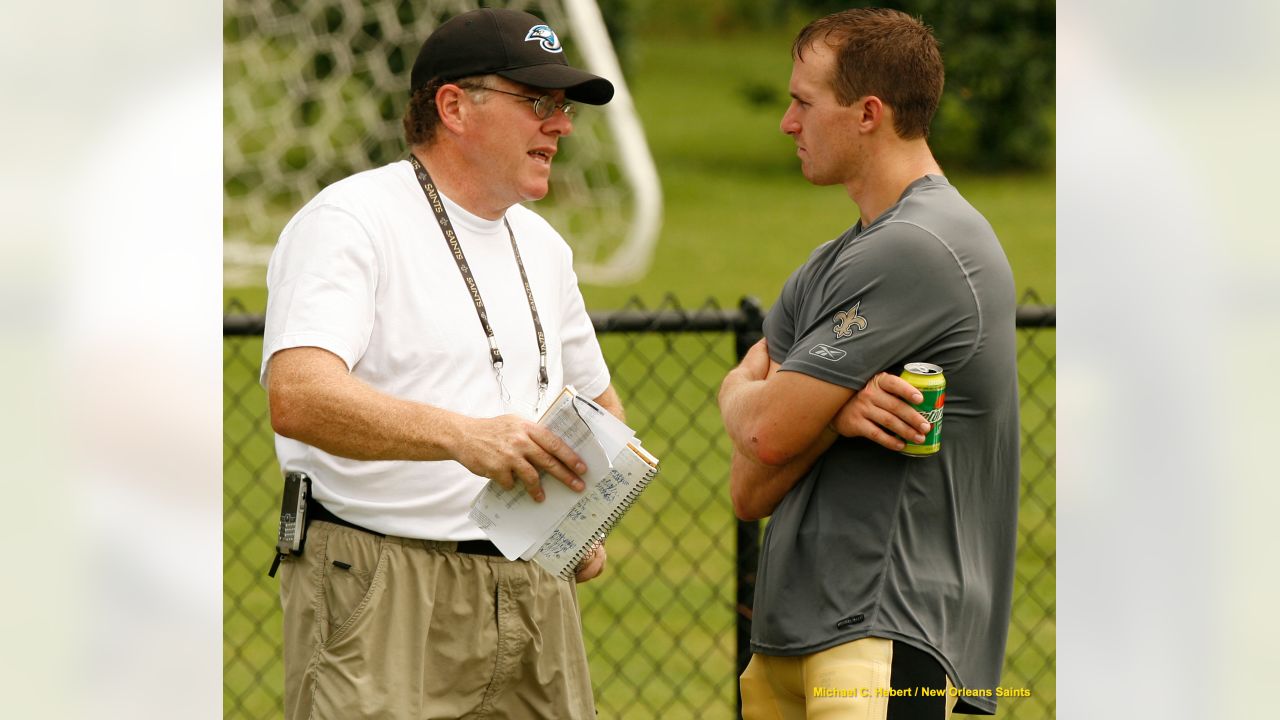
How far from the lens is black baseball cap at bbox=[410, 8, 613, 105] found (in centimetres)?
300

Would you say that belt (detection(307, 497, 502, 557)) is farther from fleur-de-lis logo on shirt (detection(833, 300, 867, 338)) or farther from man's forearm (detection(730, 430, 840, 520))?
fleur-de-lis logo on shirt (detection(833, 300, 867, 338))

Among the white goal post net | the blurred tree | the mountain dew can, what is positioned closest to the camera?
the mountain dew can

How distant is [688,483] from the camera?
816 cm

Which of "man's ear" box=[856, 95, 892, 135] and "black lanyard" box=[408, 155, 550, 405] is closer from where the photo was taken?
"man's ear" box=[856, 95, 892, 135]

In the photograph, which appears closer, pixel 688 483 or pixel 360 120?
pixel 688 483

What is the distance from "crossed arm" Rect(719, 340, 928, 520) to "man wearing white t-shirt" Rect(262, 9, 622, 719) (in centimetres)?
38

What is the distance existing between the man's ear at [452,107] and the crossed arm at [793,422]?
793 mm

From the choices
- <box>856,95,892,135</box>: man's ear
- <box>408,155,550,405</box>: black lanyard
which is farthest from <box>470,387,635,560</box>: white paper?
<box>856,95,892,135</box>: man's ear

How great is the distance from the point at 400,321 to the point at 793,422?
81cm

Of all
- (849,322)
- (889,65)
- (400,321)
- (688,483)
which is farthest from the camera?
(688,483)

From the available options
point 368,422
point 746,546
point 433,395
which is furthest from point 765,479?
point 746,546

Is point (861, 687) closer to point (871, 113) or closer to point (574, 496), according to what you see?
point (574, 496)
